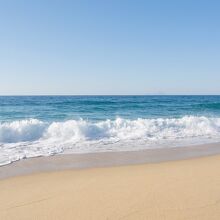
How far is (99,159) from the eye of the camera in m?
6.36

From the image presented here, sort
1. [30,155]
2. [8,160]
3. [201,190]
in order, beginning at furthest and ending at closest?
[30,155], [8,160], [201,190]

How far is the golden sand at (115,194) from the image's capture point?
118 inches

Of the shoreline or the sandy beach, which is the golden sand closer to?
the sandy beach

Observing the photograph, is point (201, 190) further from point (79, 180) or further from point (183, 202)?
point (79, 180)

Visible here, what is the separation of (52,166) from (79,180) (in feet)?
4.87

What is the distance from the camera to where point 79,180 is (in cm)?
438

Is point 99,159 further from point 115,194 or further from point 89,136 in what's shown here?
point 89,136

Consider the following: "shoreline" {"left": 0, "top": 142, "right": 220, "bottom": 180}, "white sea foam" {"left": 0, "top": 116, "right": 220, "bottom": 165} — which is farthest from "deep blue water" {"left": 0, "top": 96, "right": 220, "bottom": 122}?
"shoreline" {"left": 0, "top": 142, "right": 220, "bottom": 180}

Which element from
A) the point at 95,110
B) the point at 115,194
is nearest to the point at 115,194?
the point at 115,194

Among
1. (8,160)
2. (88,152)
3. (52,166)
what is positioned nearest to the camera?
(52,166)

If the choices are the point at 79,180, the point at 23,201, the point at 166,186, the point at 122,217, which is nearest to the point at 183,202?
the point at 166,186

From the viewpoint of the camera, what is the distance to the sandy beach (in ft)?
9.86

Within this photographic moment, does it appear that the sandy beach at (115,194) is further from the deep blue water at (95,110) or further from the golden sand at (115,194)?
the deep blue water at (95,110)

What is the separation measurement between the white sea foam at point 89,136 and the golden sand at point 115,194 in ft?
7.60
